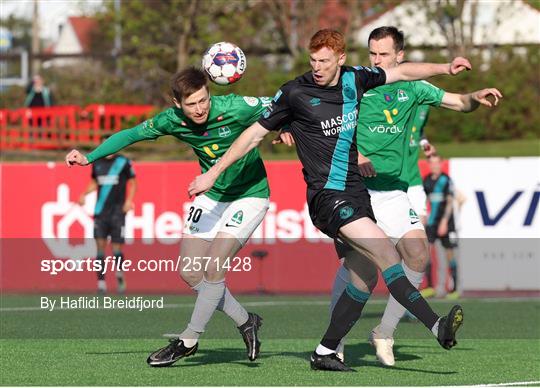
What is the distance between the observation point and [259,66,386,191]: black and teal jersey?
348 inches

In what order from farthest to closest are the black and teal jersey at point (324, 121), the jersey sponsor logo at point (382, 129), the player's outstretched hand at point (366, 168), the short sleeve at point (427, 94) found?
the jersey sponsor logo at point (382, 129), the short sleeve at point (427, 94), the player's outstretched hand at point (366, 168), the black and teal jersey at point (324, 121)

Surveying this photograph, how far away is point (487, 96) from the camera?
9.21m

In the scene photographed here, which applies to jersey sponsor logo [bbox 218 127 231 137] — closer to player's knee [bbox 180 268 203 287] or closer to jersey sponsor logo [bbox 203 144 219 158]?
jersey sponsor logo [bbox 203 144 219 158]

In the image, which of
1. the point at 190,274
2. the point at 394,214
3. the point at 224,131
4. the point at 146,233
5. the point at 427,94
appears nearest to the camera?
the point at 224,131

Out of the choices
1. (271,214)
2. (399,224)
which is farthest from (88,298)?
(399,224)

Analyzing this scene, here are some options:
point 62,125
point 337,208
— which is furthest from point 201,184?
point 62,125

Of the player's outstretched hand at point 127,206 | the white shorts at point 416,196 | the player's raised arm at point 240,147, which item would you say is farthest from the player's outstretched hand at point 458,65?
the player's outstretched hand at point 127,206

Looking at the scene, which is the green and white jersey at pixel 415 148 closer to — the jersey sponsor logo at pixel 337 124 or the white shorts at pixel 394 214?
the white shorts at pixel 394 214

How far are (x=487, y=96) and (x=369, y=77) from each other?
0.86 m

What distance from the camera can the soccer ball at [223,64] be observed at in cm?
1017

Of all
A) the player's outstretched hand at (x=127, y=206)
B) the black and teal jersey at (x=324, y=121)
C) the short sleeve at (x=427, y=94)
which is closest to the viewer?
the black and teal jersey at (x=324, y=121)

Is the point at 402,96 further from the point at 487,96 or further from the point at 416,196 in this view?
the point at 416,196

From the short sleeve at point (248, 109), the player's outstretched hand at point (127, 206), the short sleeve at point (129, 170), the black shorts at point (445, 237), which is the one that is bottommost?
the black shorts at point (445, 237)

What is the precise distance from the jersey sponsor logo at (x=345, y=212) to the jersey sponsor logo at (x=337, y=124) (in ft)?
1.68
